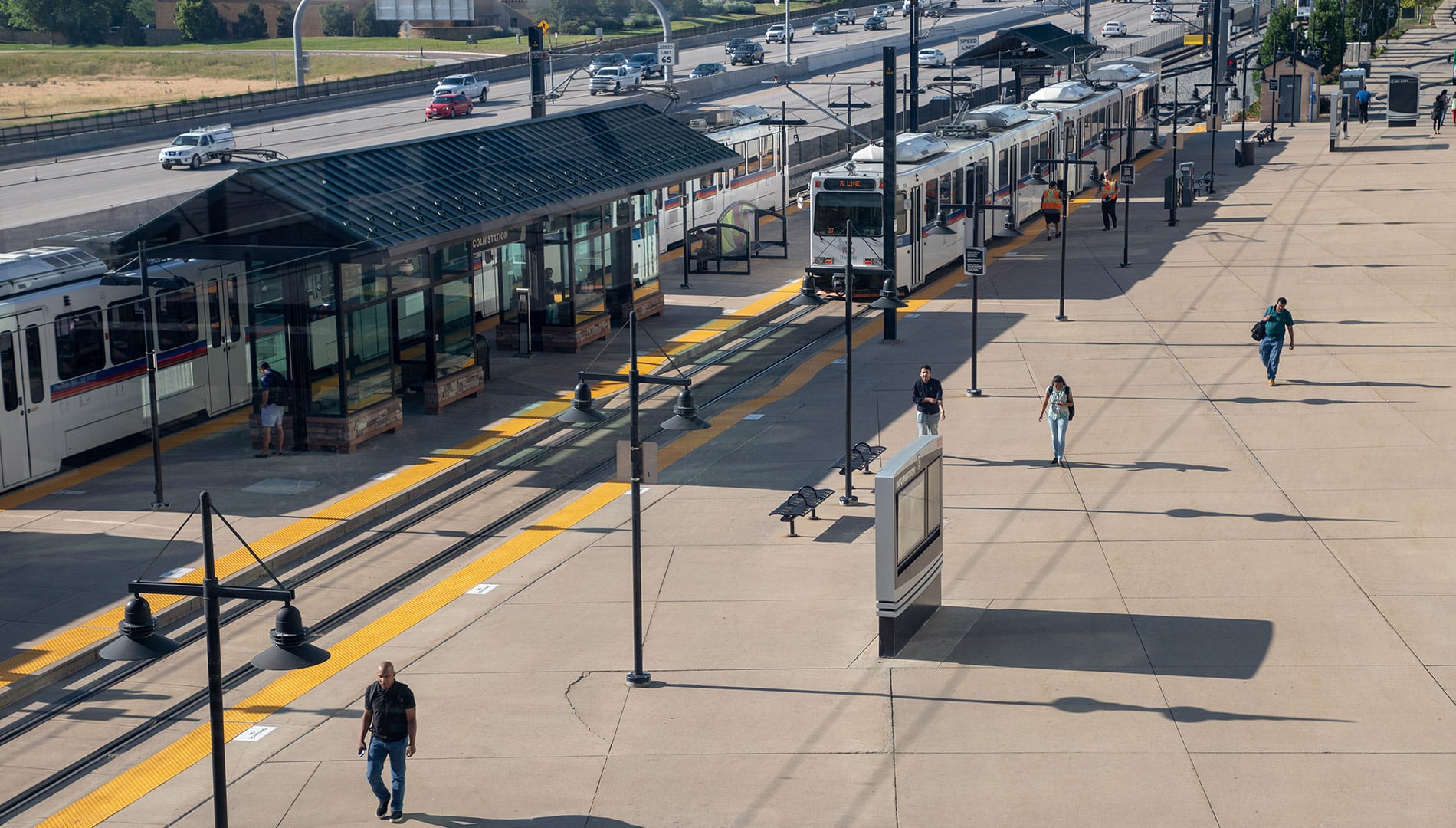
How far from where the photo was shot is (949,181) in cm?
3716

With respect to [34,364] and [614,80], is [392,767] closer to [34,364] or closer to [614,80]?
[34,364]

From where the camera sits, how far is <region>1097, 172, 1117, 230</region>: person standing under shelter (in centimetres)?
4356

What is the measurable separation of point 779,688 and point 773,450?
9.26 metres

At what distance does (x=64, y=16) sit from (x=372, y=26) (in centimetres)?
1949

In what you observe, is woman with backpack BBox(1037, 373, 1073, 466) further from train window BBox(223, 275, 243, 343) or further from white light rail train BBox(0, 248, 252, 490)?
train window BBox(223, 275, 243, 343)

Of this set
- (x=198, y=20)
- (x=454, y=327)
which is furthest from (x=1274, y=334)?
(x=198, y=20)

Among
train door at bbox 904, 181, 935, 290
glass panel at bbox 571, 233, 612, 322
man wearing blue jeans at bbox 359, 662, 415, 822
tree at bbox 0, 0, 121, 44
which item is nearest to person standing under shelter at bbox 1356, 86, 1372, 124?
train door at bbox 904, 181, 935, 290

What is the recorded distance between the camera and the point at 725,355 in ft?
103

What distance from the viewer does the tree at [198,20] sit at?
111 meters

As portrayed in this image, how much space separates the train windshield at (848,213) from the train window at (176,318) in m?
14.1

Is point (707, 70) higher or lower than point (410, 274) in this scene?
higher

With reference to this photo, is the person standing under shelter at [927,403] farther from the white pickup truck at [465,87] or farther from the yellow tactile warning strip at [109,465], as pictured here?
the white pickup truck at [465,87]

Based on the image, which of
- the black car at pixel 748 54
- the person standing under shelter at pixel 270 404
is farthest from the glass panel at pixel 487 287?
the black car at pixel 748 54

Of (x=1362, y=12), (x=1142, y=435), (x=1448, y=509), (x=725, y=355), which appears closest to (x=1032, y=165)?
(x=725, y=355)
